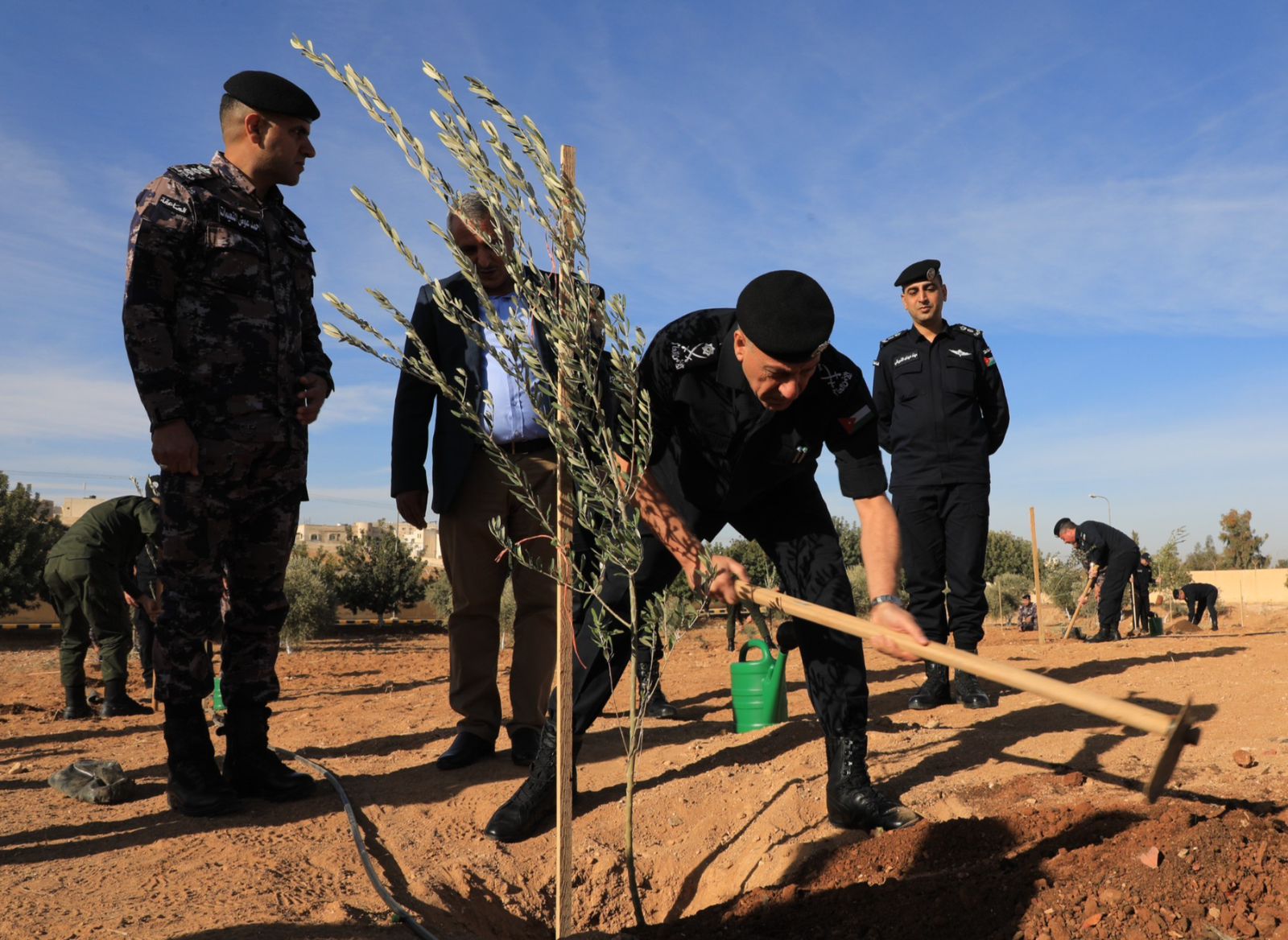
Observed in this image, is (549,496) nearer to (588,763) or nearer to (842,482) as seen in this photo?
(588,763)

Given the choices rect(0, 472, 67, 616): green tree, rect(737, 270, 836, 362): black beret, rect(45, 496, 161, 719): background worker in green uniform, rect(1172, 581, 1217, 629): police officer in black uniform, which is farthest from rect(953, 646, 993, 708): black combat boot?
rect(0, 472, 67, 616): green tree

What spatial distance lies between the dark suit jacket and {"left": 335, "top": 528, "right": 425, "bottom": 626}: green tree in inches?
773

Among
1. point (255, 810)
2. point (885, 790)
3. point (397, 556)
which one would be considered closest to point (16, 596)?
point (397, 556)

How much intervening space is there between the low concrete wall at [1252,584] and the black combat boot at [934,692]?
31888 millimetres

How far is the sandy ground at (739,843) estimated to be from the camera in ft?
8.45

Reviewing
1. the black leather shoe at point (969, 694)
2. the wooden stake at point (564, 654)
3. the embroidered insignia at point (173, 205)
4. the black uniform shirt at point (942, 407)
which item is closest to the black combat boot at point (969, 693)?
the black leather shoe at point (969, 694)

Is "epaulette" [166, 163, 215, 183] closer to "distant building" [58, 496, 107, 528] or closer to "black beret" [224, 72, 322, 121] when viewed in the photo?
"black beret" [224, 72, 322, 121]

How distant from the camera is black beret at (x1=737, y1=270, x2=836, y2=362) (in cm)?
276

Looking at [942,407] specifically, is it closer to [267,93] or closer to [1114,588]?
[267,93]

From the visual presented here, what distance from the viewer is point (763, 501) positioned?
3629mm

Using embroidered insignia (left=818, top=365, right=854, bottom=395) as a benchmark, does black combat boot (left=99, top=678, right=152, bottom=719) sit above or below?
below

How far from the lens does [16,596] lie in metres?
23.1

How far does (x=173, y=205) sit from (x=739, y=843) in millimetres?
3067

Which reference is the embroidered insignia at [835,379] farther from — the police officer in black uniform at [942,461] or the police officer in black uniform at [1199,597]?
the police officer in black uniform at [1199,597]
